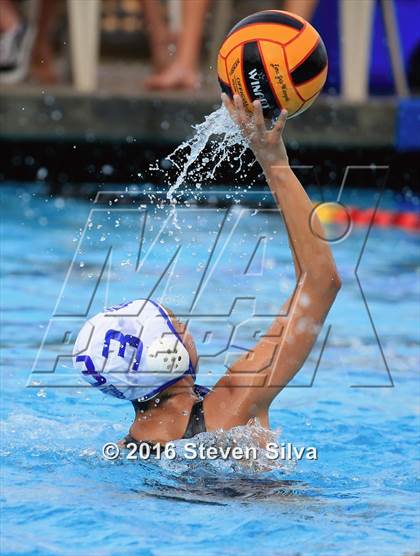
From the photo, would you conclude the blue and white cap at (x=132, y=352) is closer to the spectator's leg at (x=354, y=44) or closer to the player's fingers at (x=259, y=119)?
the player's fingers at (x=259, y=119)

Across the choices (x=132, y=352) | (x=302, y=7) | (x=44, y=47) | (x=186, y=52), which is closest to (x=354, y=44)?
(x=302, y=7)

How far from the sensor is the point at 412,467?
348cm

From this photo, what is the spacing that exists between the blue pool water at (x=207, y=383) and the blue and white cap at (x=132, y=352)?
0.98 feet

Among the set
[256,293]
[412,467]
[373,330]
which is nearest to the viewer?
[412,467]

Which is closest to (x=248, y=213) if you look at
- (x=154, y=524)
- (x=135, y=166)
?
Answer: (x=135, y=166)

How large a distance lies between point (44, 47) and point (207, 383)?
4.59 meters

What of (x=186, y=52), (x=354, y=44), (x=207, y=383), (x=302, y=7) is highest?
(x=354, y=44)

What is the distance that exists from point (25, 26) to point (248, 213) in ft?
→ 7.65

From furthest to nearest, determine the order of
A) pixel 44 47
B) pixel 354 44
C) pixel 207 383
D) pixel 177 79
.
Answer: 1. pixel 44 47
2. pixel 354 44
3. pixel 177 79
4. pixel 207 383

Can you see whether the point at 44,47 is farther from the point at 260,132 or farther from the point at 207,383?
the point at 260,132

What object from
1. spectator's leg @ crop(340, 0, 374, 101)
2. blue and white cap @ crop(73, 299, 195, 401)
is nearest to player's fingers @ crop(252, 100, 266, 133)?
blue and white cap @ crop(73, 299, 195, 401)

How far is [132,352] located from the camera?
3.01 meters

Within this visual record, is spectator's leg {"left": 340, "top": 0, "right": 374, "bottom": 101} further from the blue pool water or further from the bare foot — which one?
the blue pool water

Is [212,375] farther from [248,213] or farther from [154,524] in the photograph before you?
[248,213]
